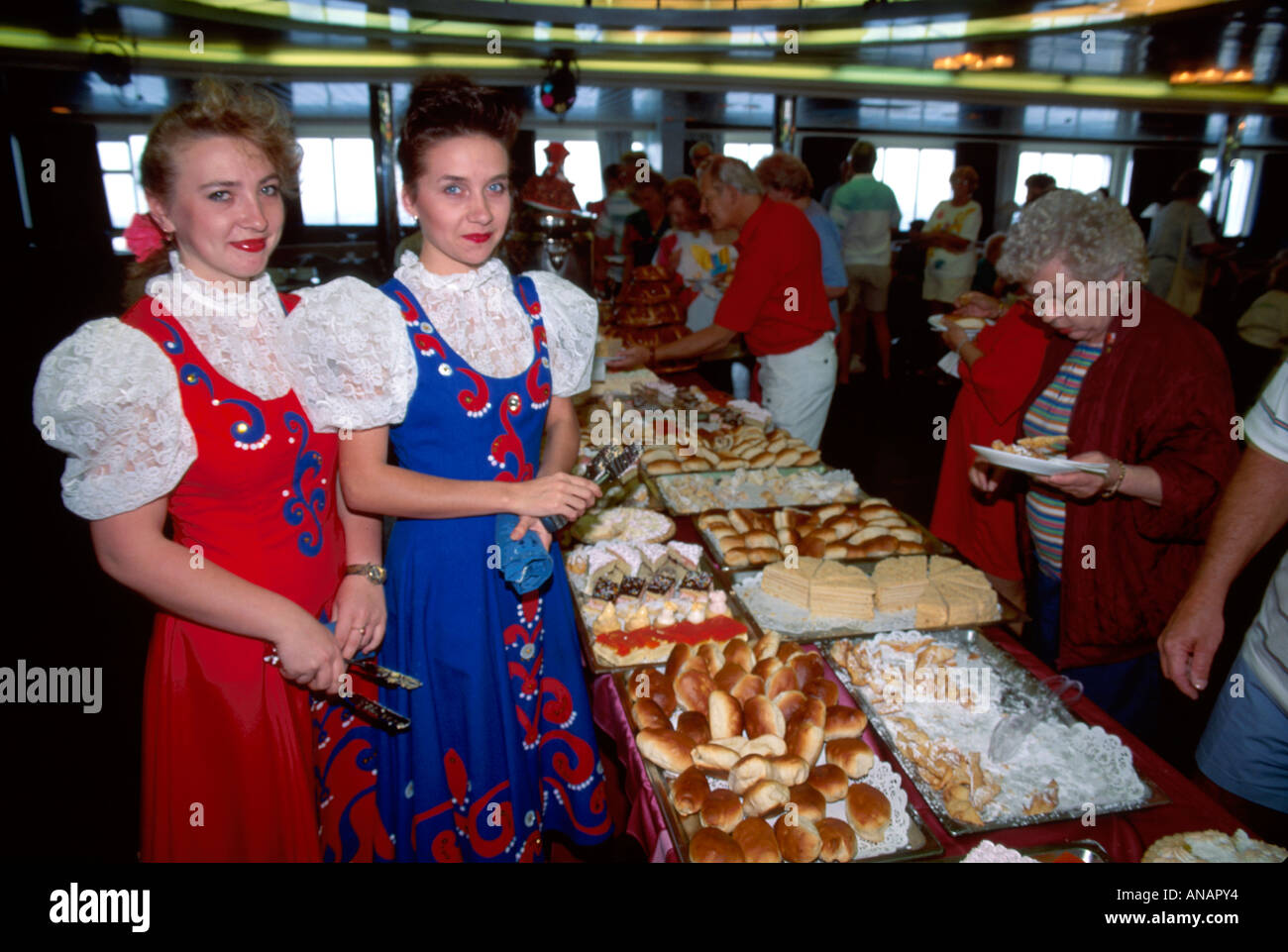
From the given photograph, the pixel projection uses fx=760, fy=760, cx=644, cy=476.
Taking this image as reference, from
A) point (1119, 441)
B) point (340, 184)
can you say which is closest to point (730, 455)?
point (1119, 441)

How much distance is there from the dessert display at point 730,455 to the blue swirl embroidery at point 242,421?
1894 millimetres

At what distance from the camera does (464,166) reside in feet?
4.73

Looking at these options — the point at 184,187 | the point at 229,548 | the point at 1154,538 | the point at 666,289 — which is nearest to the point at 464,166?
the point at 184,187

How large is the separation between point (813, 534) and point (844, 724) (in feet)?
3.30

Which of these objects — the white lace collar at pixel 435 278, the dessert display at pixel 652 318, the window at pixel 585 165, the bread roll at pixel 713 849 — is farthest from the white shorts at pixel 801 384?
the window at pixel 585 165

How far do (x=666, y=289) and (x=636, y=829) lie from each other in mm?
3947

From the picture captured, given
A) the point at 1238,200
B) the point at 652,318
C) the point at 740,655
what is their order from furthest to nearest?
the point at 1238,200 → the point at 652,318 → the point at 740,655

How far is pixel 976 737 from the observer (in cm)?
162

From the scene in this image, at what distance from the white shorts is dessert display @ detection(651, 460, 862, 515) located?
37.0 inches

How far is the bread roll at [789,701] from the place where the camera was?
1625 millimetres

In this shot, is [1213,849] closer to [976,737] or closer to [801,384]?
[976,737]

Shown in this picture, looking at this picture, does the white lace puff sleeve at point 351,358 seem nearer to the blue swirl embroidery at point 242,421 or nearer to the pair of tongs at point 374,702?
the blue swirl embroidery at point 242,421

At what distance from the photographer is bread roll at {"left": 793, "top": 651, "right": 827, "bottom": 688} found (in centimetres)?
171

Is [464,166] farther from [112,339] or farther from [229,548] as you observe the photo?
[229,548]
